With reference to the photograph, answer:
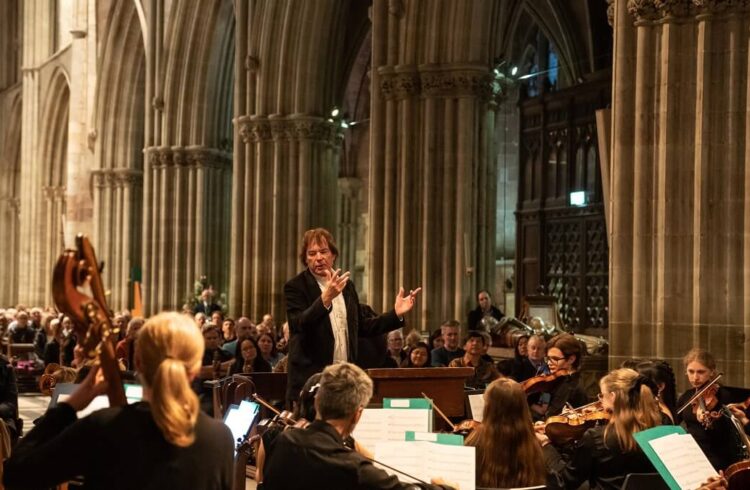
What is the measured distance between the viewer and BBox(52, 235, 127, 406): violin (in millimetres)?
3537

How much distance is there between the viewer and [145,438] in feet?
11.2

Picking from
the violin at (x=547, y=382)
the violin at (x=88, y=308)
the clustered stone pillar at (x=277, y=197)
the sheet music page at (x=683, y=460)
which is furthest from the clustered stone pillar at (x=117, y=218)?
the violin at (x=88, y=308)

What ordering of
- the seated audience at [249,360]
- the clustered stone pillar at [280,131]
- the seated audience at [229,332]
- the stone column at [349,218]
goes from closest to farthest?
the seated audience at [249,360] < the seated audience at [229,332] < the clustered stone pillar at [280,131] < the stone column at [349,218]

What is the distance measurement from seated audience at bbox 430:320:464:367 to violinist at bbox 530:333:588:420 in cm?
421

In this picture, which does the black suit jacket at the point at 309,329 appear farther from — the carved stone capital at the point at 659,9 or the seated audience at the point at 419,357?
the carved stone capital at the point at 659,9

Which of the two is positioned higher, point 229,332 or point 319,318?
point 319,318

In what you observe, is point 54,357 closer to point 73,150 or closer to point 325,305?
point 325,305

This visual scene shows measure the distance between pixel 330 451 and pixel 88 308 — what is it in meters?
1.17

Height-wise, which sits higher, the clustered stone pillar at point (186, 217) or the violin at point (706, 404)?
the clustered stone pillar at point (186, 217)

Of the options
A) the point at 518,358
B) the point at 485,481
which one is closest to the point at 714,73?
the point at 518,358

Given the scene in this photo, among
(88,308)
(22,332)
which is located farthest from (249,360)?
(22,332)

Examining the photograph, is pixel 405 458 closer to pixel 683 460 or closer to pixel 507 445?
pixel 507 445

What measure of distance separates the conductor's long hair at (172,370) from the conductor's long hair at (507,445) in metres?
2.12

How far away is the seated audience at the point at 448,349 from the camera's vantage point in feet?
40.5
